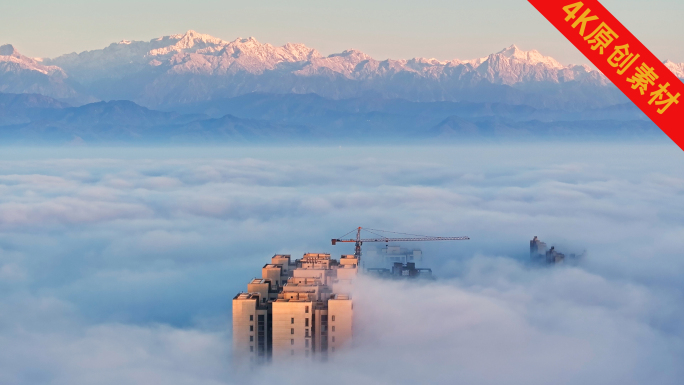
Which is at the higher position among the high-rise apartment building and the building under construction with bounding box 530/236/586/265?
the building under construction with bounding box 530/236/586/265

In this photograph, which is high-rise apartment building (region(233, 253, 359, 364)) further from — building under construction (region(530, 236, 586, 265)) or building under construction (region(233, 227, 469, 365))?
building under construction (region(530, 236, 586, 265))

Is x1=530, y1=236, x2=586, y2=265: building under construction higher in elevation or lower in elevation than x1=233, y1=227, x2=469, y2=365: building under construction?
higher

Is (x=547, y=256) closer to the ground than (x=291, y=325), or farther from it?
farther from it

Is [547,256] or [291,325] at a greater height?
[547,256]

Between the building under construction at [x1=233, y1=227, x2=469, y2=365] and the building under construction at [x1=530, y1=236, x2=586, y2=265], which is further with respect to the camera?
the building under construction at [x1=530, y1=236, x2=586, y2=265]

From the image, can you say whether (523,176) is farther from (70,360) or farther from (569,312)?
(70,360)

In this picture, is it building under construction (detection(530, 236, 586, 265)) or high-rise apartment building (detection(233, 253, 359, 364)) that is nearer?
high-rise apartment building (detection(233, 253, 359, 364))

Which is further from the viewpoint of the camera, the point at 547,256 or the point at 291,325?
the point at 547,256

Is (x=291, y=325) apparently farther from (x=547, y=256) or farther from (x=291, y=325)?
(x=547, y=256)

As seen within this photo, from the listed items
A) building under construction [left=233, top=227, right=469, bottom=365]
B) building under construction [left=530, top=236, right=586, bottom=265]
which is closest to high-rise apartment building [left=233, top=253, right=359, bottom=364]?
building under construction [left=233, top=227, right=469, bottom=365]

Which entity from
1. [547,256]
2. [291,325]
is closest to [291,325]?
[291,325]

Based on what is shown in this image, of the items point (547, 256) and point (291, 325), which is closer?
point (291, 325)
